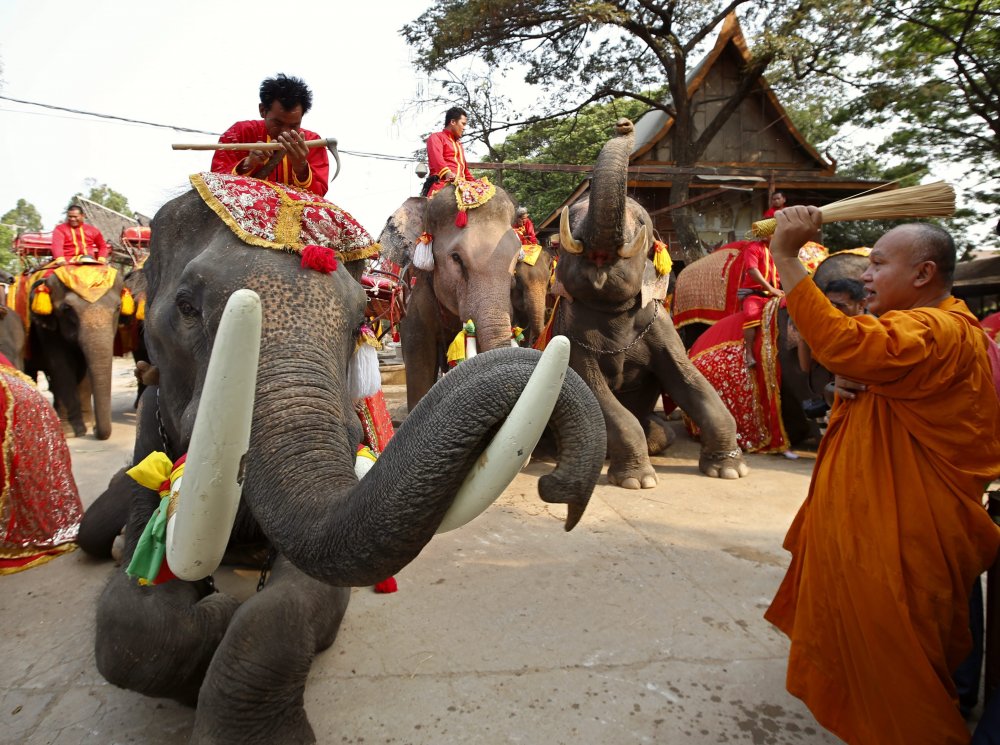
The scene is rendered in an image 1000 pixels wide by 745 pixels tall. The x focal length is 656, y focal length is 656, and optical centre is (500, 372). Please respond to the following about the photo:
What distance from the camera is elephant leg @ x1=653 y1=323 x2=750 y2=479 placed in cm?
491

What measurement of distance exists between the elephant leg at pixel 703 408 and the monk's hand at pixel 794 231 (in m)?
3.20

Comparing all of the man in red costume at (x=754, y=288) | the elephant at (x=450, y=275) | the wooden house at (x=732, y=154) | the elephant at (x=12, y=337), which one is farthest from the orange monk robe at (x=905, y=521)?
the wooden house at (x=732, y=154)

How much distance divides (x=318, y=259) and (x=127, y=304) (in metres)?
6.08

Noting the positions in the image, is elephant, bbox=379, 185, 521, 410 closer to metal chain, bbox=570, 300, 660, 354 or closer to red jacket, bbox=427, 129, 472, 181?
red jacket, bbox=427, 129, 472, 181

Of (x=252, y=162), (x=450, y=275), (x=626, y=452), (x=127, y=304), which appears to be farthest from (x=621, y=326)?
(x=127, y=304)

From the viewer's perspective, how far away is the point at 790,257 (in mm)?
1875

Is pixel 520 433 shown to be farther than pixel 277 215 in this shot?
No

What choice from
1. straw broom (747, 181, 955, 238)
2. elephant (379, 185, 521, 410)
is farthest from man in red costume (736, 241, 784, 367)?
straw broom (747, 181, 955, 238)

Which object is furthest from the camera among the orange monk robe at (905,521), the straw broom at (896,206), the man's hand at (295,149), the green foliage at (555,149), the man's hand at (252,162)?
the green foliage at (555,149)

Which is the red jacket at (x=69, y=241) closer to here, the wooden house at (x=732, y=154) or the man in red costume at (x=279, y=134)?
the man in red costume at (x=279, y=134)

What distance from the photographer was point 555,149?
20.6 m

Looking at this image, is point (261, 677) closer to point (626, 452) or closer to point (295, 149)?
point (295, 149)

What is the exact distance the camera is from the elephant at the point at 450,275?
503cm

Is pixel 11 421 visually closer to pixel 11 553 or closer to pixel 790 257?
pixel 11 553
